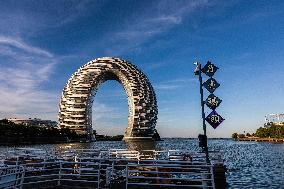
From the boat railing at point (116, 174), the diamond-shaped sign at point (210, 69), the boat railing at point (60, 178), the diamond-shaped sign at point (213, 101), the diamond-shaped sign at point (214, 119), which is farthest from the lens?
the diamond-shaped sign at point (210, 69)

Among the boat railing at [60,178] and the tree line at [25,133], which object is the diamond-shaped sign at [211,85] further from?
the tree line at [25,133]

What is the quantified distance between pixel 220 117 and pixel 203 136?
134 centimetres

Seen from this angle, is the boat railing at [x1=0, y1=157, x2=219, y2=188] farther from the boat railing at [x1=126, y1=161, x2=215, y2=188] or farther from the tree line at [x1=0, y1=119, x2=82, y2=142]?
the tree line at [x1=0, y1=119, x2=82, y2=142]

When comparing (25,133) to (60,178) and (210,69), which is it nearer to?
(60,178)

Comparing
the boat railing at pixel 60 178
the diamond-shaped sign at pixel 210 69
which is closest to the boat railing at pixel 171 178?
the boat railing at pixel 60 178

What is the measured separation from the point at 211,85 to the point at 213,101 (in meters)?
0.78

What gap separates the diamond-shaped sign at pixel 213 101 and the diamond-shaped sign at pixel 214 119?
0.98ft

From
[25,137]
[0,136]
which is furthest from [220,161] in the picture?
[25,137]

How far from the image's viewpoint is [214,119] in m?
14.5

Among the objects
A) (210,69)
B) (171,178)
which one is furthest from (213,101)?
(171,178)

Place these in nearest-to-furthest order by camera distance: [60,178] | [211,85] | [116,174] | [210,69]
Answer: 1. [211,85]
2. [210,69]
3. [116,174]
4. [60,178]

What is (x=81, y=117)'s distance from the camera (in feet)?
656

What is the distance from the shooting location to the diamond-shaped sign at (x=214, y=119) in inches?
568

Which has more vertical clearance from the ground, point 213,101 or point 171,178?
point 213,101
